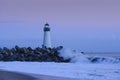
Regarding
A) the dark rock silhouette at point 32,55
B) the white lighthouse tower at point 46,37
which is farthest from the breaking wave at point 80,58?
the white lighthouse tower at point 46,37

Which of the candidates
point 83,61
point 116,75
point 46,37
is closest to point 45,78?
point 116,75

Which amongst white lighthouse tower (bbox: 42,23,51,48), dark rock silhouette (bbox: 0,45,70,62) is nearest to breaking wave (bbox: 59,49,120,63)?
dark rock silhouette (bbox: 0,45,70,62)

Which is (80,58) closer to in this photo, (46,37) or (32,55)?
(32,55)

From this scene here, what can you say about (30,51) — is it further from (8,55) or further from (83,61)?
(83,61)

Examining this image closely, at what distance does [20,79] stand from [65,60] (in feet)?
65.0

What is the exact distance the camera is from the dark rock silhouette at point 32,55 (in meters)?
40.0

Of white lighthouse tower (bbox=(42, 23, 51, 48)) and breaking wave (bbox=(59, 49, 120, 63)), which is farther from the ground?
white lighthouse tower (bbox=(42, 23, 51, 48))

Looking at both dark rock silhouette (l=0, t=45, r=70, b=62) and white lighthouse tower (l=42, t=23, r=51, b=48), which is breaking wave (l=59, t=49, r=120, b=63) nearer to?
dark rock silhouette (l=0, t=45, r=70, b=62)

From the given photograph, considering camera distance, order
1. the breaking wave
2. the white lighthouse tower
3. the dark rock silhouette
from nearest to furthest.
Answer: the breaking wave
the dark rock silhouette
the white lighthouse tower

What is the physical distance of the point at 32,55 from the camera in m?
40.7

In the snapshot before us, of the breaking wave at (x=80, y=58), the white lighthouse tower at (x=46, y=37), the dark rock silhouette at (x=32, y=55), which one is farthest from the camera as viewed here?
the white lighthouse tower at (x=46, y=37)

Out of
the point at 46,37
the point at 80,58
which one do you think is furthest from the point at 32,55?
the point at 46,37

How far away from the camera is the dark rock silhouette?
40.0 metres

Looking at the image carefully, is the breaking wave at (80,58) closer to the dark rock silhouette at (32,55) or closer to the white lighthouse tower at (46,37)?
the dark rock silhouette at (32,55)
